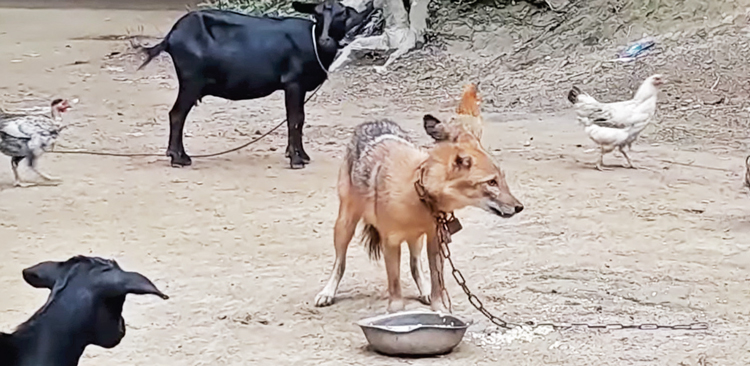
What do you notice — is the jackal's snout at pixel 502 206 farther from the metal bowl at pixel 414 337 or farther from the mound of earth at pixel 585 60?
the mound of earth at pixel 585 60

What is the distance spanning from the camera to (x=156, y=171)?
30.9 feet

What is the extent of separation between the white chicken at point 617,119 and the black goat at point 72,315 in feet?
21.5

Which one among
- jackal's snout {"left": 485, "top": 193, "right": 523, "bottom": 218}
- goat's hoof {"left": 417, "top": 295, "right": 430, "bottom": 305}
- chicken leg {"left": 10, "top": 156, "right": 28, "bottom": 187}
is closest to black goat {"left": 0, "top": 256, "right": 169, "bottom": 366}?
jackal's snout {"left": 485, "top": 193, "right": 523, "bottom": 218}

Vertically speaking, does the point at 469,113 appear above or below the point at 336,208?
above

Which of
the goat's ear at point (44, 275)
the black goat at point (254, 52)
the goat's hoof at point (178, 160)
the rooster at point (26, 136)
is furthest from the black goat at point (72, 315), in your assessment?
the goat's hoof at point (178, 160)

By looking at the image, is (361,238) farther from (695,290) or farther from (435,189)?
(695,290)

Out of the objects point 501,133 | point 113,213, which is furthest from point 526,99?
point 113,213

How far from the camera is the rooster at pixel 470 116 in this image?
17.9ft

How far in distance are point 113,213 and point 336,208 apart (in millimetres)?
1403

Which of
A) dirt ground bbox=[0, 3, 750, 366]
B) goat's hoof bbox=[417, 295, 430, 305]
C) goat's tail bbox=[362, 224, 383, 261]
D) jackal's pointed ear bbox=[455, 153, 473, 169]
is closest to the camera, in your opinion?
jackal's pointed ear bbox=[455, 153, 473, 169]

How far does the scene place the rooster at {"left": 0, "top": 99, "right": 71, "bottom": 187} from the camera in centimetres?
859

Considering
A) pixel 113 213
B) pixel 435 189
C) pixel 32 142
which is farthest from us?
pixel 32 142

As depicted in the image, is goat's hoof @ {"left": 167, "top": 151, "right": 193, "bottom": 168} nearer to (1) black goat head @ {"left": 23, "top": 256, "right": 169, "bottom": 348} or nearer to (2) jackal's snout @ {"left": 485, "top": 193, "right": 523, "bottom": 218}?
(2) jackal's snout @ {"left": 485, "top": 193, "right": 523, "bottom": 218}

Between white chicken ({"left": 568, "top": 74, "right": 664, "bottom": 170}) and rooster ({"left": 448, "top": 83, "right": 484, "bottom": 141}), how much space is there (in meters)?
3.86
